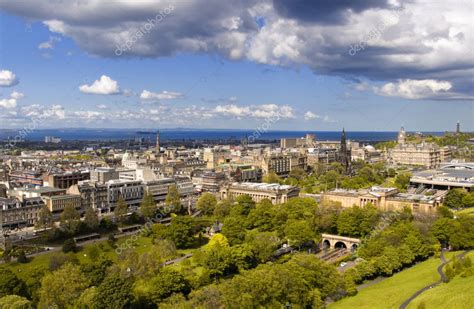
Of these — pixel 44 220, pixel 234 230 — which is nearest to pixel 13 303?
pixel 234 230

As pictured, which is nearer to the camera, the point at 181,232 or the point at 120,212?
the point at 181,232

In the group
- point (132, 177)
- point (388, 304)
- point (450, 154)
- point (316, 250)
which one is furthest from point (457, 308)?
point (450, 154)

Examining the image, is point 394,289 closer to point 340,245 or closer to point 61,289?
point 340,245

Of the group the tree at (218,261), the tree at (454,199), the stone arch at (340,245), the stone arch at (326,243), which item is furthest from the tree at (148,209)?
the tree at (454,199)

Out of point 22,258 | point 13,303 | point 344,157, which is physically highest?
point 344,157

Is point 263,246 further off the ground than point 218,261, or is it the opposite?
point 263,246

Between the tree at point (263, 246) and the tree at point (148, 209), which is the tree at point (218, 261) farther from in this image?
the tree at point (148, 209)
